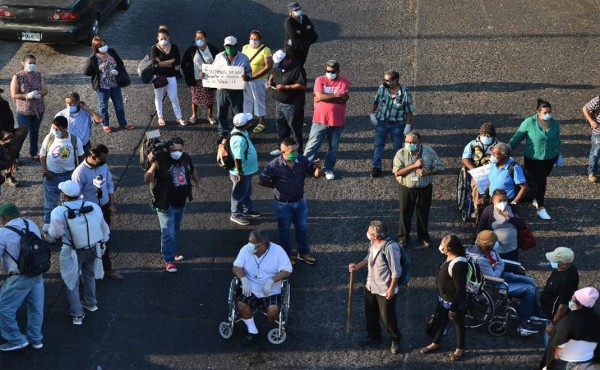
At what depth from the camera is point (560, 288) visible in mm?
10805

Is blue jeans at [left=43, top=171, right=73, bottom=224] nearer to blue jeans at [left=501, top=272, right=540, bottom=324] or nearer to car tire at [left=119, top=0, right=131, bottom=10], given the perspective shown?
blue jeans at [left=501, top=272, right=540, bottom=324]

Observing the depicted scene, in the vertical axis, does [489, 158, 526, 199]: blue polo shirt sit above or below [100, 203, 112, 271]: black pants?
above

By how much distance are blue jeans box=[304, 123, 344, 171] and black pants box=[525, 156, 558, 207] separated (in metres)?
2.73

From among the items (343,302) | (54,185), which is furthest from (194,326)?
(54,185)

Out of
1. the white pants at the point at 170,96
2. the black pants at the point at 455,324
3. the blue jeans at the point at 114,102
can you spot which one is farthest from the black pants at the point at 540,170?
the blue jeans at the point at 114,102

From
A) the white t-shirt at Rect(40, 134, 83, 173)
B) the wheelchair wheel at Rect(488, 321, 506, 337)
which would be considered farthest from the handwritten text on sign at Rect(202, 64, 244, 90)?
the wheelchair wheel at Rect(488, 321, 506, 337)

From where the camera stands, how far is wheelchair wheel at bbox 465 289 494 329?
11.1 metres

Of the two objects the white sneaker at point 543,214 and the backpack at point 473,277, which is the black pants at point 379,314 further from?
the white sneaker at point 543,214

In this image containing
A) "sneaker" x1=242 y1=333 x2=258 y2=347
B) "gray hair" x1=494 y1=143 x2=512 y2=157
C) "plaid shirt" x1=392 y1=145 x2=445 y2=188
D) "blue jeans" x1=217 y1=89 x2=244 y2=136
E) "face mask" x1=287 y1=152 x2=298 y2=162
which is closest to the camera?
"sneaker" x1=242 y1=333 x2=258 y2=347

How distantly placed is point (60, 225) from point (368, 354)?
148 inches

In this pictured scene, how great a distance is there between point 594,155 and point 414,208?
3.18m

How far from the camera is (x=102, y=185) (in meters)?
12.0

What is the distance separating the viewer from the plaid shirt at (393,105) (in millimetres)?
13844

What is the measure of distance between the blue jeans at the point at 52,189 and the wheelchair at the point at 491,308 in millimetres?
5500
